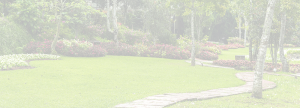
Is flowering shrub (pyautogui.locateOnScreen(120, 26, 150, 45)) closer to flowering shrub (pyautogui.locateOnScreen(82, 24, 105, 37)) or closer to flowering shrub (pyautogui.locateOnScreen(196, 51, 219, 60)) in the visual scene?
flowering shrub (pyautogui.locateOnScreen(82, 24, 105, 37))

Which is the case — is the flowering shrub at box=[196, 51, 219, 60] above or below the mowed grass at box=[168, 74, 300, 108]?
above

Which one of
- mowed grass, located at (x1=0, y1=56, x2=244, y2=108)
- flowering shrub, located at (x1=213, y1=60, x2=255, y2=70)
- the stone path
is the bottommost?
the stone path

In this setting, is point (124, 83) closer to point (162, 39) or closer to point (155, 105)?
point (155, 105)

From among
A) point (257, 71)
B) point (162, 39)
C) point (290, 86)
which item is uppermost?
point (162, 39)

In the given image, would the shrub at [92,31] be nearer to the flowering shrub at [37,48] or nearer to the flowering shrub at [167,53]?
the flowering shrub at [37,48]

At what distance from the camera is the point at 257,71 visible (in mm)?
6664

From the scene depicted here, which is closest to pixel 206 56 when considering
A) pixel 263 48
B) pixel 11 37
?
pixel 263 48

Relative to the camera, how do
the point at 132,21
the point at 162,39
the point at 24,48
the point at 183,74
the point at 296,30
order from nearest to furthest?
1. the point at 183,74
2. the point at 296,30
3. the point at 24,48
4. the point at 162,39
5. the point at 132,21

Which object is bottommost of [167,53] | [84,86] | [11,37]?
[84,86]

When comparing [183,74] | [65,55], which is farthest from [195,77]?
[65,55]

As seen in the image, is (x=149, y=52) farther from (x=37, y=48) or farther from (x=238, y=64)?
(x=37, y=48)

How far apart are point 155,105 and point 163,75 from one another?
5.00 metres

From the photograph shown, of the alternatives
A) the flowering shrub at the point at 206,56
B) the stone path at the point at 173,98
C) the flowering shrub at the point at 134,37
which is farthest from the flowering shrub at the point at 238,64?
the flowering shrub at the point at 134,37

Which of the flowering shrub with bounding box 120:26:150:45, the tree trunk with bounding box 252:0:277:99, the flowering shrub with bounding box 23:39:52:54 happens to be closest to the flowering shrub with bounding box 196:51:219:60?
the flowering shrub with bounding box 120:26:150:45
